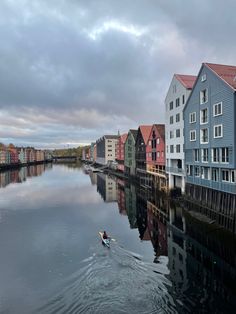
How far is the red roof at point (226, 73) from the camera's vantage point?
27884 millimetres

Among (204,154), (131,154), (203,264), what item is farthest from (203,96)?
(131,154)

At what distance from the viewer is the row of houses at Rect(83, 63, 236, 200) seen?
27281 millimetres

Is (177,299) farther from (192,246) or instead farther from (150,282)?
(192,246)

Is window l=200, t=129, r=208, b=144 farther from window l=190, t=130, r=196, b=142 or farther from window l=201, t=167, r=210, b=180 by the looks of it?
window l=201, t=167, r=210, b=180

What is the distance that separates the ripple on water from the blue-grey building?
38.5 ft

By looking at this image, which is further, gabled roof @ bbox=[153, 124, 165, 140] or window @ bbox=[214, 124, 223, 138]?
gabled roof @ bbox=[153, 124, 165, 140]


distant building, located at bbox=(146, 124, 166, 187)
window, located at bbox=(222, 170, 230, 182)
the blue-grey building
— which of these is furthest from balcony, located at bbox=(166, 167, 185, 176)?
window, located at bbox=(222, 170, 230, 182)

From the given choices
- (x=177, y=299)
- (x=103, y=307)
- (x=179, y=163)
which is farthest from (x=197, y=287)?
(x=179, y=163)

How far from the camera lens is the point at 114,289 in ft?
53.9

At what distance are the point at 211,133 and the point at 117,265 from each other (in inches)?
719

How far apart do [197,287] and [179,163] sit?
28981 mm

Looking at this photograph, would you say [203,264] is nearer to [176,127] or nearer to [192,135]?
[192,135]

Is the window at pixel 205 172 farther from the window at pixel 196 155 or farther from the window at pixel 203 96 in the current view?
the window at pixel 203 96

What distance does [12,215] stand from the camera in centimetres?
3944
